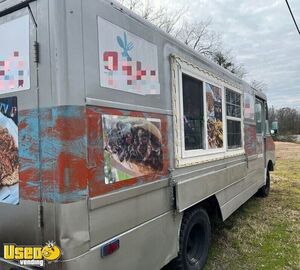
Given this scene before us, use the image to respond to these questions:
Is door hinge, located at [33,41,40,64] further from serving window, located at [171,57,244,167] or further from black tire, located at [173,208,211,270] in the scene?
black tire, located at [173,208,211,270]

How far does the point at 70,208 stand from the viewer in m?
2.18

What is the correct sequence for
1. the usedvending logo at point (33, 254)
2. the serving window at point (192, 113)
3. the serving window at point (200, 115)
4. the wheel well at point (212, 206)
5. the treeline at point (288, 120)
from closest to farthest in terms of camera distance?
the usedvending logo at point (33, 254), the serving window at point (200, 115), the serving window at point (192, 113), the wheel well at point (212, 206), the treeline at point (288, 120)

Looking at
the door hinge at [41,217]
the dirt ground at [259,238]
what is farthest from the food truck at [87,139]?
the dirt ground at [259,238]

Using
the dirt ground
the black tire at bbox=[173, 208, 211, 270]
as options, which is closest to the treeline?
the dirt ground

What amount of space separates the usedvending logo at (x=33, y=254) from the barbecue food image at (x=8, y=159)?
1.49 feet

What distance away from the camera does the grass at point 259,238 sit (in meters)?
4.61

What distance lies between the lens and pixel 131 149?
2.77 m

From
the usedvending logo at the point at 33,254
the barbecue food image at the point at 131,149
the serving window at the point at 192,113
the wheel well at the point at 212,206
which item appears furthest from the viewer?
the wheel well at the point at 212,206

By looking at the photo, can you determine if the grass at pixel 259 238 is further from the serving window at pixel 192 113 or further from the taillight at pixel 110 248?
the taillight at pixel 110 248

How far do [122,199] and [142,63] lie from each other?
3.85 feet

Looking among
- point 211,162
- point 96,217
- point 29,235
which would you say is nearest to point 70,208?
point 96,217

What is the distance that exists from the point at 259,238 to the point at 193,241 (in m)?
1.80

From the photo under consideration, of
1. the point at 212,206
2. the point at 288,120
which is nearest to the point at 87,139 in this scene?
the point at 212,206

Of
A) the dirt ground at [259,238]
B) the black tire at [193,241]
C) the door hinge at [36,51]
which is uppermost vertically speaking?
the door hinge at [36,51]
